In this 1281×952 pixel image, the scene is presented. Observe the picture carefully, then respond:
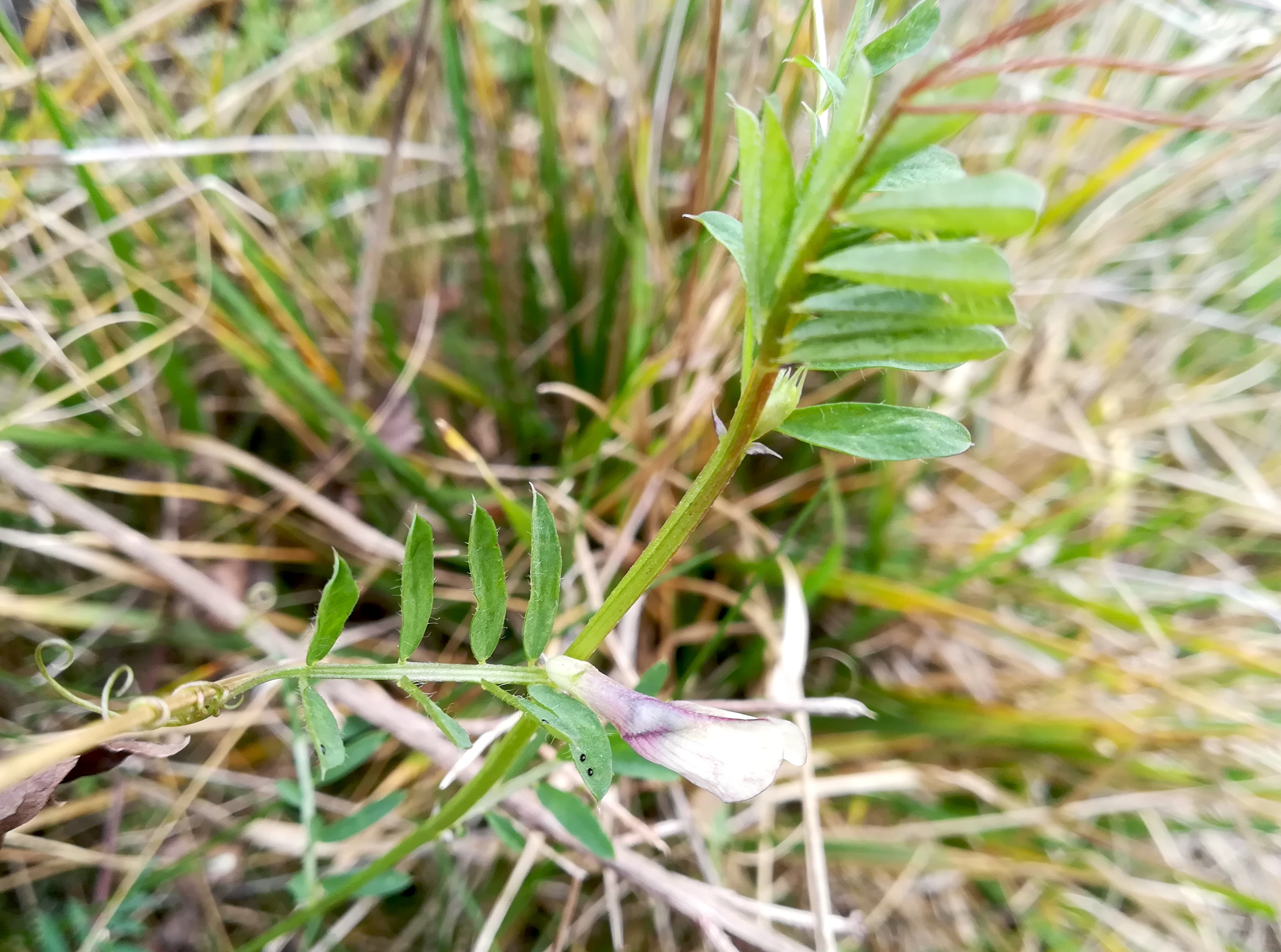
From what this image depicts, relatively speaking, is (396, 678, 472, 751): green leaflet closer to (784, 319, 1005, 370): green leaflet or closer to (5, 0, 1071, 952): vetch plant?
(5, 0, 1071, 952): vetch plant

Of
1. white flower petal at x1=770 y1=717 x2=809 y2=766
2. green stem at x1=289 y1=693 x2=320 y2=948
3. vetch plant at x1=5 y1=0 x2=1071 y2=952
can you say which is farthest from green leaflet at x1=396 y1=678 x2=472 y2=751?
green stem at x1=289 y1=693 x2=320 y2=948

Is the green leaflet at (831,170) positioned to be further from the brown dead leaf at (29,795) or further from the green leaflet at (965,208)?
the brown dead leaf at (29,795)

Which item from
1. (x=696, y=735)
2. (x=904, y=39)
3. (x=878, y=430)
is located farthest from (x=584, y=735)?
(x=904, y=39)

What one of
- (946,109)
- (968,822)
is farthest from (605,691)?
(968,822)

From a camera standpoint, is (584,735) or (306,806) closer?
(584,735)

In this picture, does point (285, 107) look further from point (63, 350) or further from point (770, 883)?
point (770, 883)

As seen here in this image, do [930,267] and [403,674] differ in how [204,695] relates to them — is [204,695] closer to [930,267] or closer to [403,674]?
[403,674]
